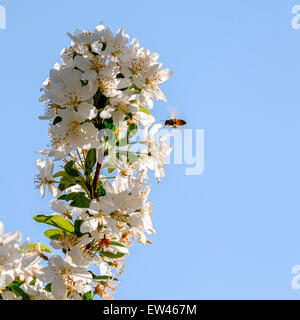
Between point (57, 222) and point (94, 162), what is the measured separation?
437 mm

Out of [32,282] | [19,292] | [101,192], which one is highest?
[101,192]

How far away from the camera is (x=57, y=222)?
3566 millimetres

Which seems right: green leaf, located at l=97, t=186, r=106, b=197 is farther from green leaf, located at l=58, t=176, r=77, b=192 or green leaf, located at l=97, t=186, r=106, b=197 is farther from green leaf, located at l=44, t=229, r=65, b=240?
green leaf, located at l=44, t=229, r=65, b=240

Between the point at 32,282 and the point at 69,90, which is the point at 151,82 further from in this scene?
the point at 32,282

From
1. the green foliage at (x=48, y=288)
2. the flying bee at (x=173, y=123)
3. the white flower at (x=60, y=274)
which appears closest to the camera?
the white flower at (x=60, y=274)

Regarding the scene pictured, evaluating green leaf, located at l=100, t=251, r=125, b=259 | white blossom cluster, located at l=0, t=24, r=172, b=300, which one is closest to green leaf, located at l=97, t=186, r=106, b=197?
white blossom cluster, located at l=0, t=24, r=172, b=300

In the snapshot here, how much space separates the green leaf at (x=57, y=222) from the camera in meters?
3.56

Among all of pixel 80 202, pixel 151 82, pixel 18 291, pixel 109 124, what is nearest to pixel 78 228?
pixel 80 202

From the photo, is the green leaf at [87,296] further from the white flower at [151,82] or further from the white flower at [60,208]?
the white flower at [151,82]

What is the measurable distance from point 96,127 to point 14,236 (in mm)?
954

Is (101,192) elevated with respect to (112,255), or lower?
elevated

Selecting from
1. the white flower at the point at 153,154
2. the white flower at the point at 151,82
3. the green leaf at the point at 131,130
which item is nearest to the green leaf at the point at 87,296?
the white flower at the point at 153,154

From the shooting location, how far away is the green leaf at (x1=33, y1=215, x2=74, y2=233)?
11.7ft
